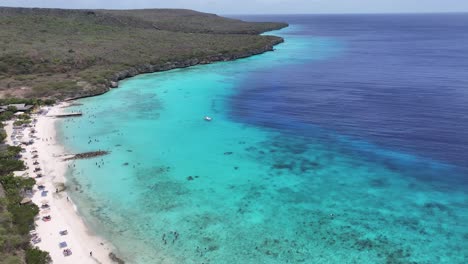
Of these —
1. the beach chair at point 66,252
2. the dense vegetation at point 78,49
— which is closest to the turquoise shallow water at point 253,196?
the beach chair at point 66,252

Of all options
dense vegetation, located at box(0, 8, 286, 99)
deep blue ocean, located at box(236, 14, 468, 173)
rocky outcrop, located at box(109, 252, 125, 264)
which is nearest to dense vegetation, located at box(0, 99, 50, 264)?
rocky outcrop, located at box(109, 252, 125, 264)

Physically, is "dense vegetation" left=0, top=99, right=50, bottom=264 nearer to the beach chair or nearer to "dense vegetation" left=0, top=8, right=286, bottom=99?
the beach chair

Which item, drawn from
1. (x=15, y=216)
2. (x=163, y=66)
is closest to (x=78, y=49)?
(x=163, y=66)

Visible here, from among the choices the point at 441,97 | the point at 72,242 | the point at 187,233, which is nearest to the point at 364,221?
the point at 187,233

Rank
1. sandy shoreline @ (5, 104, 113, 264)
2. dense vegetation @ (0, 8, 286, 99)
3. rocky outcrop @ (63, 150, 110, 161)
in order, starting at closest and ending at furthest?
sandy shoreline @ (5, 104, 113, 264)
rocky outcrop @ (63, 150, 110, 161)
dense vegetation @ (0, 8, 286, 99)

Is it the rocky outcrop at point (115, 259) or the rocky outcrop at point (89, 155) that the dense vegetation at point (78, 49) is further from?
the rocky outcrop at point (115, 259)
